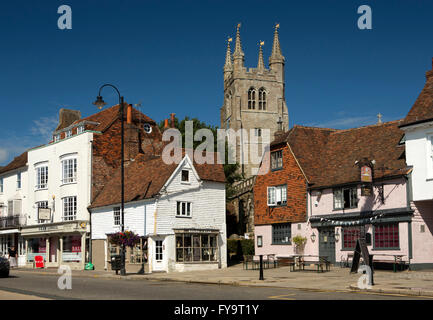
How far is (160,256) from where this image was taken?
34125mm

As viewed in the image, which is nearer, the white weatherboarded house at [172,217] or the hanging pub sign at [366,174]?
the hanging pub sign at [366,174]

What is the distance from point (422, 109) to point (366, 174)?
438 centimetres

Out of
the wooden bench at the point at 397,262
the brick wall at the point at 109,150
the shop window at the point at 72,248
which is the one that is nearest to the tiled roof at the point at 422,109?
the wooden bench at the point at 397,262

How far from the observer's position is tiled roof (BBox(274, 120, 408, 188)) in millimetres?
29891

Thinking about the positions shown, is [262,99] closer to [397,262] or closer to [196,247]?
[196,247]

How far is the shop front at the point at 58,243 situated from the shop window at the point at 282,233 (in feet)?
47.5

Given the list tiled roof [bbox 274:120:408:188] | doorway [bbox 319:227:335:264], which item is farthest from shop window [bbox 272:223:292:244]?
tiled roof [bbox 274:120:408:188]

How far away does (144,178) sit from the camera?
1470 inches

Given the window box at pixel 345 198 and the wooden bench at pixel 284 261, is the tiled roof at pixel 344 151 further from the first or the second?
the wooden bench at pixel 284 261

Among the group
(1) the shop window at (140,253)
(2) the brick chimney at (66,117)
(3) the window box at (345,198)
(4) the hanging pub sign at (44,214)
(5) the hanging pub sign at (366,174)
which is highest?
(2) the brick chimney at (66,117)

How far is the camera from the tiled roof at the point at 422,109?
2686 cm

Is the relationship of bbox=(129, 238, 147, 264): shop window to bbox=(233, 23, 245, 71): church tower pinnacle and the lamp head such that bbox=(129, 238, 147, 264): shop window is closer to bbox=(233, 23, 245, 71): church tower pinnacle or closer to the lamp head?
the lamp head

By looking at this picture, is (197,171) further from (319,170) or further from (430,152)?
(430,152)
